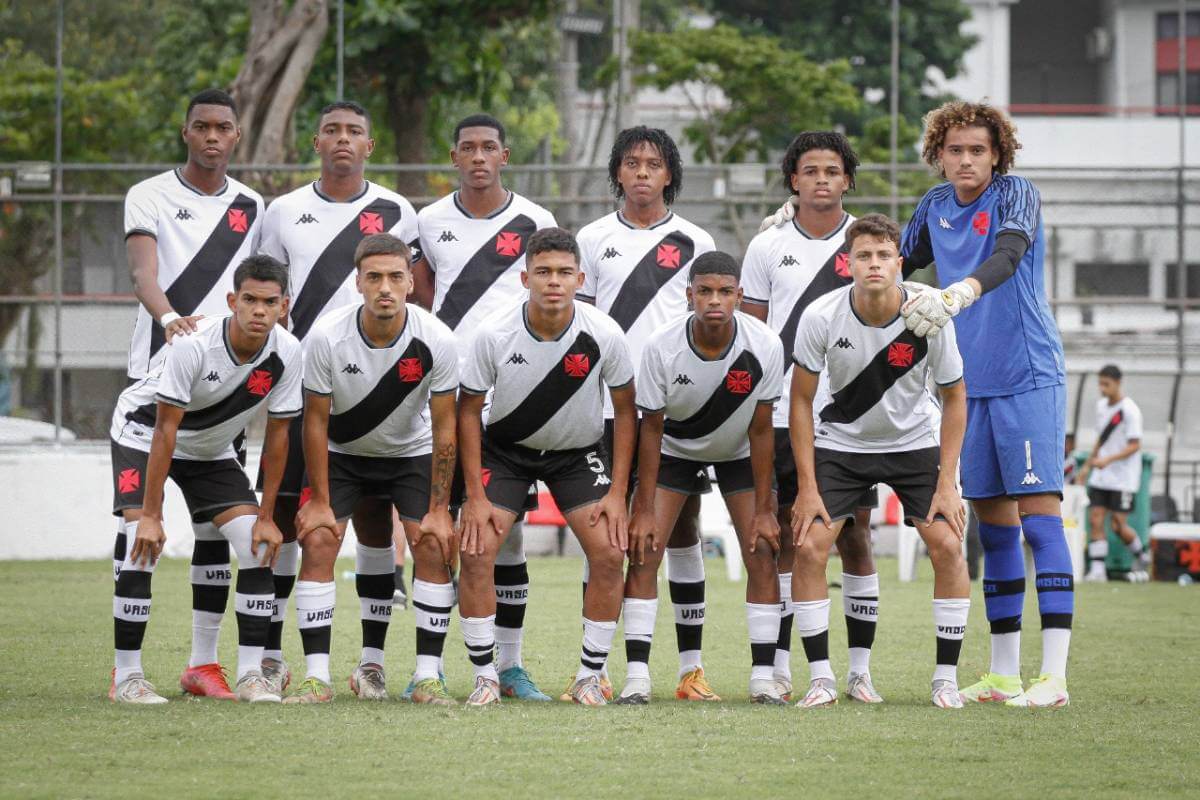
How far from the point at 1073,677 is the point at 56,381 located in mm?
10828

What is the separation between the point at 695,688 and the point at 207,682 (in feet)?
6.43

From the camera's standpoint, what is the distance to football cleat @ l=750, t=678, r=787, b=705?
660 cm

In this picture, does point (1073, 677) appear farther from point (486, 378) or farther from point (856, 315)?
point (486, 378)

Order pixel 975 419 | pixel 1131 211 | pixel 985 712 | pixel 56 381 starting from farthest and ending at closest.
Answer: pixel 1131 211
pixel 56 381
pixel 975 419
pixel 985 712

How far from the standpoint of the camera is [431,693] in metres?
6.51

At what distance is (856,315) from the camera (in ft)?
21.4

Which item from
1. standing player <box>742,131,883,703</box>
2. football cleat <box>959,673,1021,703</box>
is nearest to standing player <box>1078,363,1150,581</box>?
football cleat <box>959,673,1021,703</box>

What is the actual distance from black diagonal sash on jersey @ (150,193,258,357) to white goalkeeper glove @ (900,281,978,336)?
287 centimetres

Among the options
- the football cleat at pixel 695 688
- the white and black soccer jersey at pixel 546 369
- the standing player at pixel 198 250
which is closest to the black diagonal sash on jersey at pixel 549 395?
the white and black soccer jersey at pixel 546 369

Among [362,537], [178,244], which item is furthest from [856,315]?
[178,244]

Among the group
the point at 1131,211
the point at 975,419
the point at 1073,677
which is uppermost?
the point at 1131,211

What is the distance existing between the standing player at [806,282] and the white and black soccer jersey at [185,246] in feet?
7.25

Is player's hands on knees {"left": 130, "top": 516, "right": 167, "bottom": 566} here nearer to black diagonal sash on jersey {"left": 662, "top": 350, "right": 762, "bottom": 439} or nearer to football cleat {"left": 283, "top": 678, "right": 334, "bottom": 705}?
football cleat {"left": 283, "top": 678, "right": 334, "bottom": 705}

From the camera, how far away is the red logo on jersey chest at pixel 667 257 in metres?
7.09
